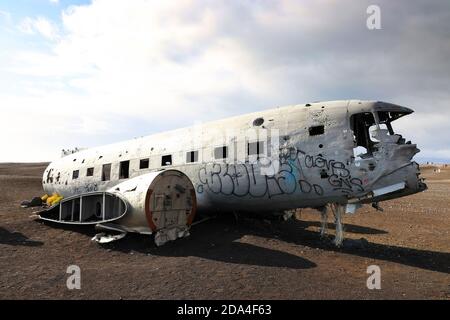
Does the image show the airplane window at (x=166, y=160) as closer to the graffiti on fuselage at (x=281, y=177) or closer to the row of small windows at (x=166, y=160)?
the row of small windows at (x=166, y=160)

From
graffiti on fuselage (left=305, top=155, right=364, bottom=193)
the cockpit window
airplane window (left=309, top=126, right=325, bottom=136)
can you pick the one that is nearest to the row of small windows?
airplane window (left=309, top=126, right=325, bottom=136)

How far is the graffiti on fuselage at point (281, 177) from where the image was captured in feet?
48.8

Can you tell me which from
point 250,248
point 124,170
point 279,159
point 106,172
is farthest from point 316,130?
point 106,172

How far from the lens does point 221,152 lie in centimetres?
1773

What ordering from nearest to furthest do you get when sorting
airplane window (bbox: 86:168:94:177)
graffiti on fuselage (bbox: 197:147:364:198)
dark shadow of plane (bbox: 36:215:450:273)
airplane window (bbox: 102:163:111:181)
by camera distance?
1. dark shadow of plane (bbox: 36:215:450:273)
2. graffiti on fuselage (bbox: 197:147:364:198)
3. airplane window (bbox: 102:163:111:181)
4. airplane window (bbox: 86:168:94:177)

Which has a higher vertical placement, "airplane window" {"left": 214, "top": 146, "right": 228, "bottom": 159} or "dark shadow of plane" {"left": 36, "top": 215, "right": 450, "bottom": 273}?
"airplane window" {"left": 214, "top": 146, "right": 228, "bottom": 159}

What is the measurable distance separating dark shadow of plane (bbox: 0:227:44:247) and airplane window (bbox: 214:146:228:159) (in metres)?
8.59

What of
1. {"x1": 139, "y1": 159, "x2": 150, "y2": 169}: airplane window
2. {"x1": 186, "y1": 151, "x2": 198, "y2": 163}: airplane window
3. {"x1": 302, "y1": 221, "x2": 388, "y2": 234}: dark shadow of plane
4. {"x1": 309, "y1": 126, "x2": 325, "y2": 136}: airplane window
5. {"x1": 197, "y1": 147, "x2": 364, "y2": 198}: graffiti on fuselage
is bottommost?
{"x1": 302, "y1": 221, "x2": 388, "y2": 234}: dark shadow of plane

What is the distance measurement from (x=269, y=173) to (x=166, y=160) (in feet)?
20.5

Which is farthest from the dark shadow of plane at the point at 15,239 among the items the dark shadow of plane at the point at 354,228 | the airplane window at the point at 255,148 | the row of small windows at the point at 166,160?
the dark shadow of plane at the point at 354,228

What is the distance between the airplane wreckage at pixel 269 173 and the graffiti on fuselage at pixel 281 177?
41mm

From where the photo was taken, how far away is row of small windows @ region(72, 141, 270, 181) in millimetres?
16812

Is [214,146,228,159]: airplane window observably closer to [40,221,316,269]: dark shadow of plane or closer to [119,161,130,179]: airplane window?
[40,221,316,269]: dark shadow of plane

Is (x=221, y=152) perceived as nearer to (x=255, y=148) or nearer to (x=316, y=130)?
(x=255, y=148)
